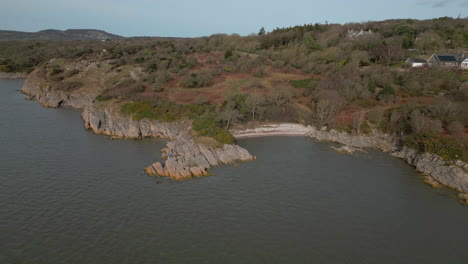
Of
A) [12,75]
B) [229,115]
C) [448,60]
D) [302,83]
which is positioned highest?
[448,60]

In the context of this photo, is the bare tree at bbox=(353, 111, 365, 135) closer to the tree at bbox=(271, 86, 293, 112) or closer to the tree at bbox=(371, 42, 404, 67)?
the tree at bbox=(271, 86, 293, 112)

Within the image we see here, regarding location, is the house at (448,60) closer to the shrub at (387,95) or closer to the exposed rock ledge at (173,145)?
the shrub at (387,95)

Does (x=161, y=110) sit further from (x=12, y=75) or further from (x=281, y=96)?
(x=12, y=75)

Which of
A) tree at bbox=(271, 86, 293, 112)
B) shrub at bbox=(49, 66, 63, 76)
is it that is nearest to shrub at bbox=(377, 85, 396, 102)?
tree at bbox=(271, 86, 293, 112)

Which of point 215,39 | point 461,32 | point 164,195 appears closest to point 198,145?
point 164,195

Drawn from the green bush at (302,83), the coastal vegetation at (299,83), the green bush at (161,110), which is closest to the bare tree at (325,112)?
the coastal vegetation at (299,83)

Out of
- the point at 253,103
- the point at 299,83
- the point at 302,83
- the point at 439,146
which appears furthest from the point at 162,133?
the point at 439,146

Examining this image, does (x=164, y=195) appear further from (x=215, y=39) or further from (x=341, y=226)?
(x=215, y=39)
